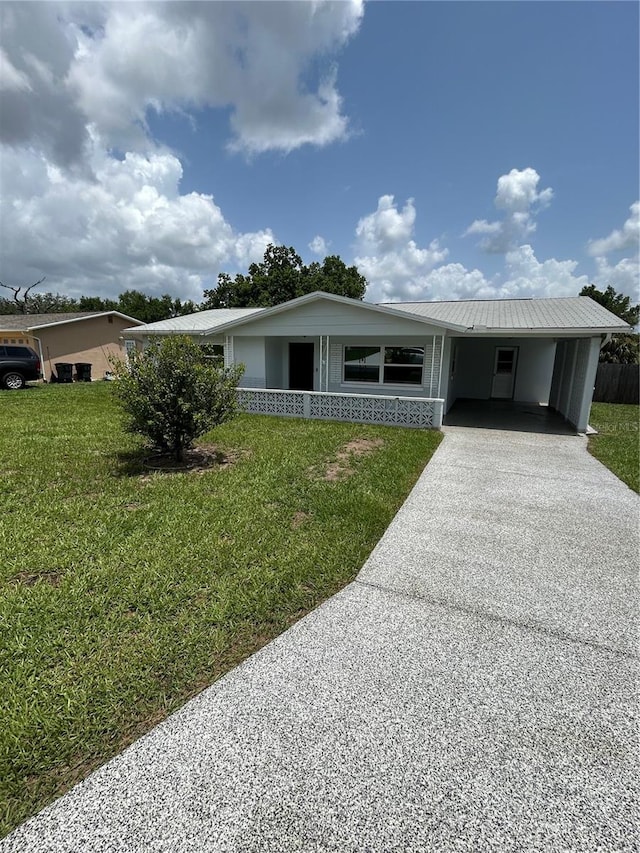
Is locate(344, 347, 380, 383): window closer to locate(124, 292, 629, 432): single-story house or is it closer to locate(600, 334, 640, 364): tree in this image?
locate(124, 292, 629, 432): single-story house

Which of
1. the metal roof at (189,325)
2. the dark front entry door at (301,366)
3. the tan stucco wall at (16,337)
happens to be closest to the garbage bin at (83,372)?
the tan stucco wall at (16,337)

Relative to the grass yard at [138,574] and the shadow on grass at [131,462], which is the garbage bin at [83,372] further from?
the shadow on grass at [131,462]

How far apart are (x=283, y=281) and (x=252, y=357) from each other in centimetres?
2703

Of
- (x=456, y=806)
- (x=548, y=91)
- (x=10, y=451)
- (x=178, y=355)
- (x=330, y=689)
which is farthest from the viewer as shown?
(x=548, y=91)

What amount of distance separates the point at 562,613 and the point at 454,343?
11478 mm

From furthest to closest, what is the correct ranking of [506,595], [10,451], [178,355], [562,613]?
[10,451] → [178,355] → [506,595] → [562,613]

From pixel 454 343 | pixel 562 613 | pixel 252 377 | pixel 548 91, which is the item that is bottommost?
pixel 562 613

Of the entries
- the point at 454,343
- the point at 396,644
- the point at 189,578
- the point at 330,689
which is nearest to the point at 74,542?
the point at 189,578

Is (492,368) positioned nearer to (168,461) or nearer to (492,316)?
(492,316)

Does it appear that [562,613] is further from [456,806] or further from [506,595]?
[456,806]

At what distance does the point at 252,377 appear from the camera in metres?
14.2

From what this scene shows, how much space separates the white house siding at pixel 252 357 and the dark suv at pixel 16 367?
949cm

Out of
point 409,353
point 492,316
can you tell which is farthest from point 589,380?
point 409,353

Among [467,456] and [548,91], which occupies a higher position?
[548,91]
